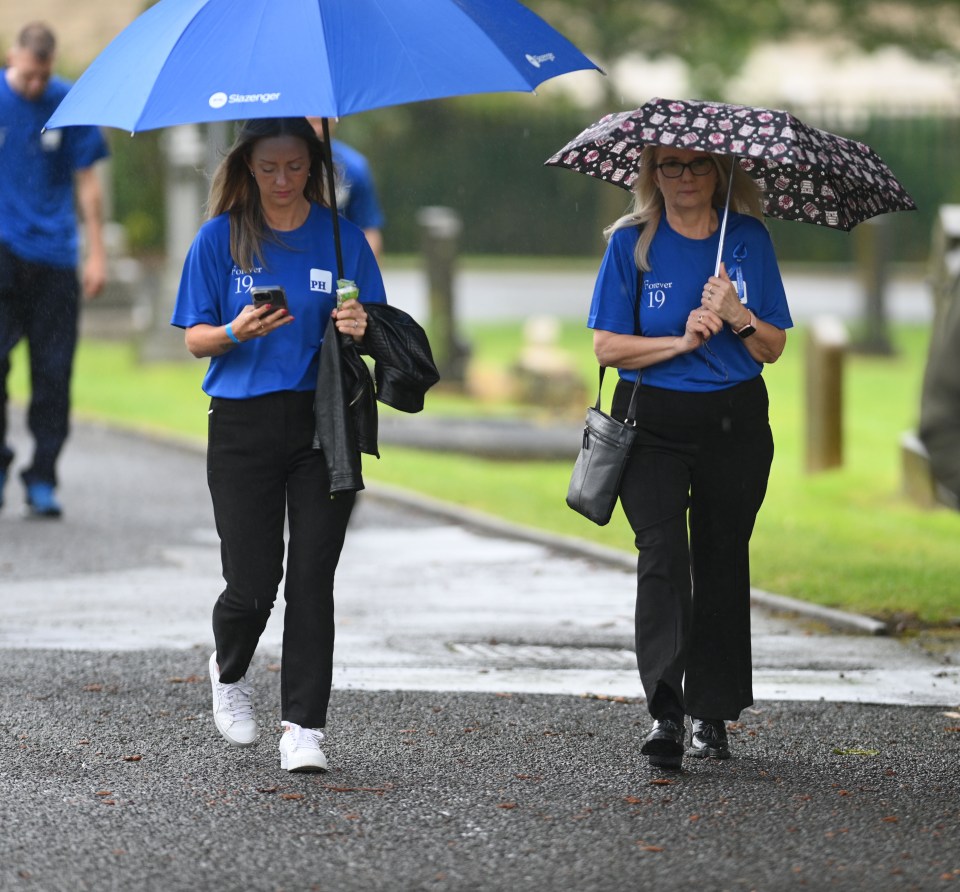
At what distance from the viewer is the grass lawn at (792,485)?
8.67 meters

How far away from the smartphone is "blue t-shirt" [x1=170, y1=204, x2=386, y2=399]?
145 millimetres

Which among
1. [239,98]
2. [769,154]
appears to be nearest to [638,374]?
[769,154]

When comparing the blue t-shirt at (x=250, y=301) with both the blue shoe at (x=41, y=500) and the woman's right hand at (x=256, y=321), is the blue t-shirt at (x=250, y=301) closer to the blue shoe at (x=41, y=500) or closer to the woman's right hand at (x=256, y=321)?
the woman's right hand at (x=256, y=321)

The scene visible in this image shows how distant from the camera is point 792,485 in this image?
13.6m

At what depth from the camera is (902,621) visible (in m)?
7.68

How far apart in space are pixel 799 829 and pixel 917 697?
173 cm

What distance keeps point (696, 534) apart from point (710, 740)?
0.60m

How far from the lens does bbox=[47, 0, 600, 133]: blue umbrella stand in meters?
4.96

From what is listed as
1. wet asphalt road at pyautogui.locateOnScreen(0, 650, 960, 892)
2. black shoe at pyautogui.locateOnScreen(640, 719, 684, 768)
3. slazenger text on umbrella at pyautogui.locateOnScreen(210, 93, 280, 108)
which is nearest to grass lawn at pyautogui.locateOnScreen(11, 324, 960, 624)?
wet asphalt road at pyautogui.locateOnScreen(0, 650, 960, 892)

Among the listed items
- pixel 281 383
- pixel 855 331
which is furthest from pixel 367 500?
pixel 855 331

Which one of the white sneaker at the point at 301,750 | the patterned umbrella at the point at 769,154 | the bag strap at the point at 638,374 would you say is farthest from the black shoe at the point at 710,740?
the patterned umbrella at the point at 769,154

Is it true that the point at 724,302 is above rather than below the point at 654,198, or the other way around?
below

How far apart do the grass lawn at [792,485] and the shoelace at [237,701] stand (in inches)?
129

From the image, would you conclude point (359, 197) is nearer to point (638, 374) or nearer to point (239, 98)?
point (638, 374)
